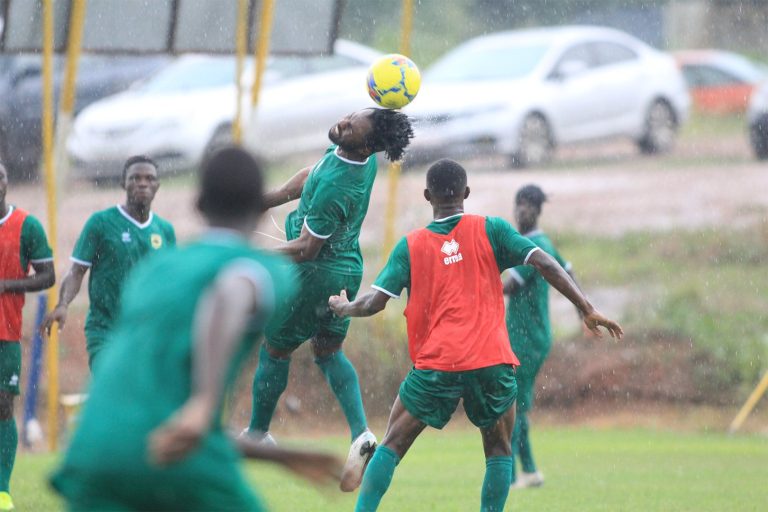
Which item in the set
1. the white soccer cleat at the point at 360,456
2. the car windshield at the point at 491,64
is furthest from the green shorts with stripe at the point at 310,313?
the car windshield at the point at 491,64

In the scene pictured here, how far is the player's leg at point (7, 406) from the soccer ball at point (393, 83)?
2.99 metres

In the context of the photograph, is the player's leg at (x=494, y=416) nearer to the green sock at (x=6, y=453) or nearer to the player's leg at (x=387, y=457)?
the player's leg at (x=387, y=457)

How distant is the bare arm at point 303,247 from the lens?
27.1 ft

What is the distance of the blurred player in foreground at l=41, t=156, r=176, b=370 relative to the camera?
902 cm

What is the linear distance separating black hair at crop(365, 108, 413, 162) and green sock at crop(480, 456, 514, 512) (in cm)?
190

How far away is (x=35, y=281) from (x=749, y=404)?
845 centimetres

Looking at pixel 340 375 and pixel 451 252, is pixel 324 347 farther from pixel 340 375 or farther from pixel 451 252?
pixel 451 252

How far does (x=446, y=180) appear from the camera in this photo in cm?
749

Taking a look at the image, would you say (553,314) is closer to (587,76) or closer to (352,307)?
(587,76)

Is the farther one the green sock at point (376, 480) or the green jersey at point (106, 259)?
the green jersey at point (106, 259)

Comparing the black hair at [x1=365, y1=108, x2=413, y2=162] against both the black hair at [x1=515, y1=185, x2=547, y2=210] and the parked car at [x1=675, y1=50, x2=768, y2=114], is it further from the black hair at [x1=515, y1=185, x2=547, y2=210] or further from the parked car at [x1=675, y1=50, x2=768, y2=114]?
the parked car at [x1=675, y1=50, x2=768, y2=114]

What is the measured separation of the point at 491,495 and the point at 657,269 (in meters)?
11.9

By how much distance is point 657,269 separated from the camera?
18.9 metres

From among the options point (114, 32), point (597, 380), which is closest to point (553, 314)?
point (597, 380)
